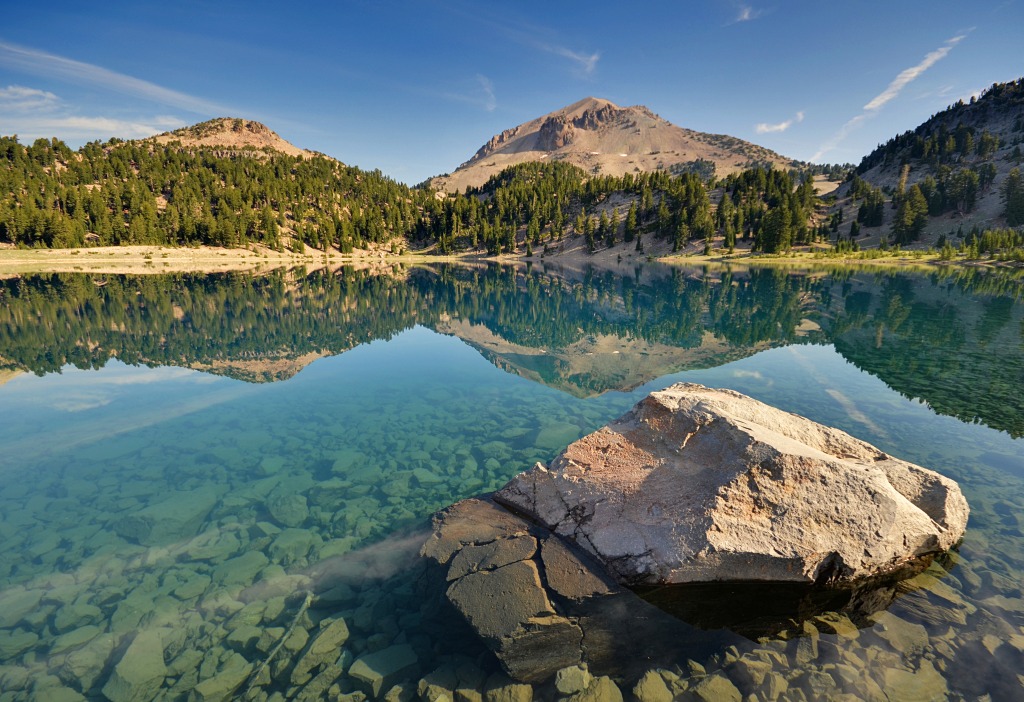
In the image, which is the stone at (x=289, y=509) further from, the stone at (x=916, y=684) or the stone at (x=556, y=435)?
the stone at (x=916, y=684)

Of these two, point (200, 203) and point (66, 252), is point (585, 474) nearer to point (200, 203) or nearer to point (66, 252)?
point (66, 252)

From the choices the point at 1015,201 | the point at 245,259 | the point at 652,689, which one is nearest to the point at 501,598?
the point at 652,689

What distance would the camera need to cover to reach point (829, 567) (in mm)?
7414

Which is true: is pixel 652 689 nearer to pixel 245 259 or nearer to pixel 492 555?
pixel 492 555

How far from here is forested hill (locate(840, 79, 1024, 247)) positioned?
115 metres

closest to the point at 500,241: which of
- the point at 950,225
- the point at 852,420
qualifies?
the point at 950,225

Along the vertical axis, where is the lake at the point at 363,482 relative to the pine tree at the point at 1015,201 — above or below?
below

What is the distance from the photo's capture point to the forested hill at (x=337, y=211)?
113875 millimetres

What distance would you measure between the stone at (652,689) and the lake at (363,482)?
7 centimetres

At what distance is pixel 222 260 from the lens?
123 m

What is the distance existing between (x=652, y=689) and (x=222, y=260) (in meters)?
149

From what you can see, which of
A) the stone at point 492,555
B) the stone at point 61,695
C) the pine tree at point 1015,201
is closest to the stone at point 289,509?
the stone at point 61,695

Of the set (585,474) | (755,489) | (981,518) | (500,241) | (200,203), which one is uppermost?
(200,203)

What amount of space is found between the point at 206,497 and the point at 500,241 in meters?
156
